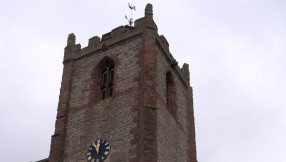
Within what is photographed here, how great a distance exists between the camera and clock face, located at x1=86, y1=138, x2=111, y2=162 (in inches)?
866

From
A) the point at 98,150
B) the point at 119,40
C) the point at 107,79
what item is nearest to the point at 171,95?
the point at 107,79

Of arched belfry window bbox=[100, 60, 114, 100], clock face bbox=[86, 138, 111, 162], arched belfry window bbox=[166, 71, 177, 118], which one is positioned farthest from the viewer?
arched belfry window bbox=[166, 71, 177, 118]

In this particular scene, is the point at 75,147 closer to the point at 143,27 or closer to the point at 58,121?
the point at 58,121

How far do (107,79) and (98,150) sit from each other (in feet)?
14.3

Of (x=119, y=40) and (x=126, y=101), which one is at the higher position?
(x=119, y=40)

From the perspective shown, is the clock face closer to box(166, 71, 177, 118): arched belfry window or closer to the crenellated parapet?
box(166, 71, 177, 118): arched belfry window

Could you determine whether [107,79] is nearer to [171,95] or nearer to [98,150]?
[171,95]

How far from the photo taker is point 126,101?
76.3 feet

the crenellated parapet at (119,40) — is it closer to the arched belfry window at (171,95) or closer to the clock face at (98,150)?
the arched belfry window at (171,95)

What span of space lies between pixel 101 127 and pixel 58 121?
8.53ft

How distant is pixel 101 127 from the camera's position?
2314 centimetres

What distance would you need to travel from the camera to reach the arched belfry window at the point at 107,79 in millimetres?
24969

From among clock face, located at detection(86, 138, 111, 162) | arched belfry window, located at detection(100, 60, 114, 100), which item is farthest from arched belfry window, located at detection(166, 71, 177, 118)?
clock face, located at detection(86, 138, 111, 162)

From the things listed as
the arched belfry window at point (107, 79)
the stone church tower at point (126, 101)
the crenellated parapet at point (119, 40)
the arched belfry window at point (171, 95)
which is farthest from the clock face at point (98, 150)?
the crenellated parapet at point (119, 40)
